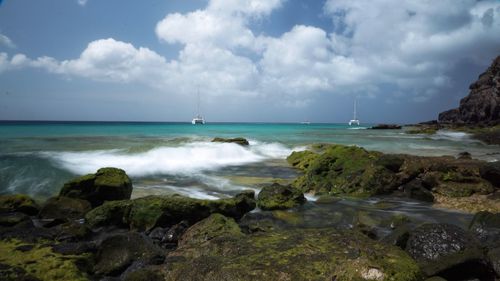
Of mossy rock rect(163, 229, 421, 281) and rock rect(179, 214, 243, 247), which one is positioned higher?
mossy rock rect(163, 229, 421, 281)

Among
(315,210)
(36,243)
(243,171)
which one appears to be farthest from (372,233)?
(243,171)

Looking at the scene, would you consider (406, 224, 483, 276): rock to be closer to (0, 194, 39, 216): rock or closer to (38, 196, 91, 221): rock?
(38, 196, 91, 221): rock

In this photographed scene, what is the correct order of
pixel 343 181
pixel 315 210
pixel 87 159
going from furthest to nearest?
pixel 87 159 → pixel 343 181 → pixel 315 210

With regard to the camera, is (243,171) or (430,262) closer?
(430,262)

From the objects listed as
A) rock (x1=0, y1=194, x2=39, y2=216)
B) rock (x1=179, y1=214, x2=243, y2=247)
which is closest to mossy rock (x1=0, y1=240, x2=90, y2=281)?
rock (x1=179, y1=214, x2=243, y2=247)

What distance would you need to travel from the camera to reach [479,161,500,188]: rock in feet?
31.2

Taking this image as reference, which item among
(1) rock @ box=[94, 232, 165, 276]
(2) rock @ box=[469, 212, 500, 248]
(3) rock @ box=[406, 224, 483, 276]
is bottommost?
(1) rock @ box=[94, 232, 165, 276]

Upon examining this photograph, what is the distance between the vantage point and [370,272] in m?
3.49

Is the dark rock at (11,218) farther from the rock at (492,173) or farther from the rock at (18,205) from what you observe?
the rock at (492,173)

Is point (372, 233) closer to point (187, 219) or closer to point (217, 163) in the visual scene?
point (187, 219)

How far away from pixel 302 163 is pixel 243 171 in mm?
3175

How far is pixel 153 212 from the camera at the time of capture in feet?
23.4

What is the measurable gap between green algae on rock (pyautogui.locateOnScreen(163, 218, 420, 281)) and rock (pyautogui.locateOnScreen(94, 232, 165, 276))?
52 centimetres

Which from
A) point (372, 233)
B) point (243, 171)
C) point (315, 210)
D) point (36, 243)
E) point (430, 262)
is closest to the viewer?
point (430, 262)
